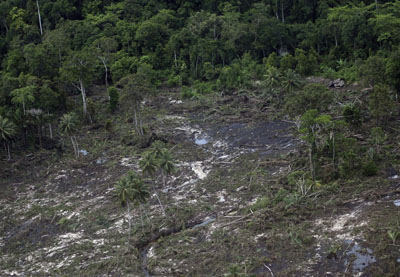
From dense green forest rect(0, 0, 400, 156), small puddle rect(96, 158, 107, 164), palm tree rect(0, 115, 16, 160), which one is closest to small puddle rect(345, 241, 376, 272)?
dense green forest rect(0, 0, 400, 156)

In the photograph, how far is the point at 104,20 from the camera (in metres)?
100

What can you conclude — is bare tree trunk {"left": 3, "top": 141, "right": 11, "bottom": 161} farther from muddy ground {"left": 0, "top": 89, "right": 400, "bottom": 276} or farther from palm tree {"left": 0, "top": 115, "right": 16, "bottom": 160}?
muddy ground {"left": 0, "top": 89, "right": 400, "bottom": 276}

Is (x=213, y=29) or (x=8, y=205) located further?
(x=213, y=29)

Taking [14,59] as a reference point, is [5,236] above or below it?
below

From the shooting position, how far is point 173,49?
305ft

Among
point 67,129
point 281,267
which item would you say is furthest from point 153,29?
point 281,267

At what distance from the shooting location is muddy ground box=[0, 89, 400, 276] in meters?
38.3

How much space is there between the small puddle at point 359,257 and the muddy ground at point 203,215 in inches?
2.9

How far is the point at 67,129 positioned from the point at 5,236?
54.4 feet

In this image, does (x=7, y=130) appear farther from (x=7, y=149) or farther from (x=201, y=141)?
(x=201, y=141)

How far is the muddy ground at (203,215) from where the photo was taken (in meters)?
38.3

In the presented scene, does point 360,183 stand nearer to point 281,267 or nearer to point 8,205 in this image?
point 281,267

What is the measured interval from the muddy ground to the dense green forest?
8.87 metres

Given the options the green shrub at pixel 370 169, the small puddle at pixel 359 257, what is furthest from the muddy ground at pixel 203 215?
the green shrub at pixel 370 169
